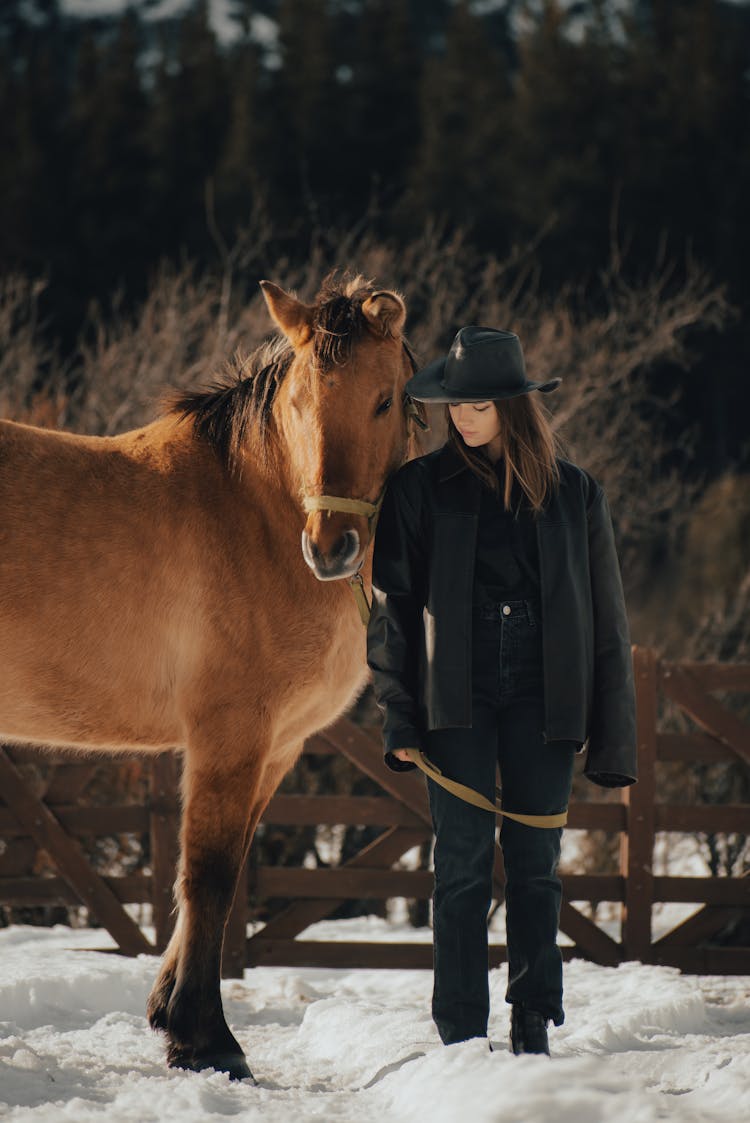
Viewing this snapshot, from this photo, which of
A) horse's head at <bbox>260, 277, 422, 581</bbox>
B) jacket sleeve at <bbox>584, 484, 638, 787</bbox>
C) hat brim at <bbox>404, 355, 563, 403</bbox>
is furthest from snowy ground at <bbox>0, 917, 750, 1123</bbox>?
hat brim at <bbox>404, 355, 563, 403</bbox>

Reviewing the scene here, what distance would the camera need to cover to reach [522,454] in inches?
131

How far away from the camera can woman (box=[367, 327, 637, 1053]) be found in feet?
10.6

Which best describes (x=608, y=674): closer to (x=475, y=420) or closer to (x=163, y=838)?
(x=475, y=420)

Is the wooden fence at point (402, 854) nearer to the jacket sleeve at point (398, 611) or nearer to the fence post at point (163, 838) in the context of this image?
the fence post at point (163, 838)

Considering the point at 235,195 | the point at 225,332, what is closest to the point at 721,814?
the point at 225,332

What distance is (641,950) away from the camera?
612cm

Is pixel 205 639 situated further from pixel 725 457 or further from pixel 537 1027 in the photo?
pixel 725 457

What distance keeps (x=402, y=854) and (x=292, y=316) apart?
335cm

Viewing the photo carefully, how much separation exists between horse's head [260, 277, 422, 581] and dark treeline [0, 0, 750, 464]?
10.4m

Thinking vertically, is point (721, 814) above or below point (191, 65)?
below

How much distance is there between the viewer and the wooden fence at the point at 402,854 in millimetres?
6102

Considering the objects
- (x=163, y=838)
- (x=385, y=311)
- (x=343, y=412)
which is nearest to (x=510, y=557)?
(x=343, y=412)

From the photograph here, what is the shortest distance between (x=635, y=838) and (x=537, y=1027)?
308 cm

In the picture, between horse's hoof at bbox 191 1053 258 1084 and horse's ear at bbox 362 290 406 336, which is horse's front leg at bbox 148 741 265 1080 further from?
horse's ear at bbox 362 290 406 336
